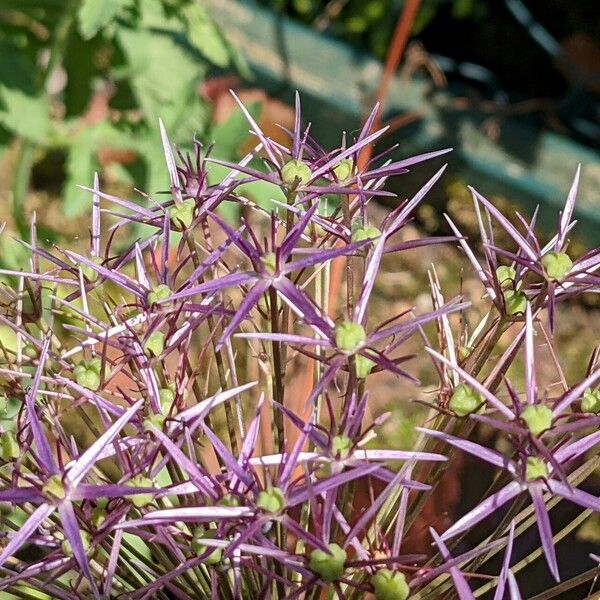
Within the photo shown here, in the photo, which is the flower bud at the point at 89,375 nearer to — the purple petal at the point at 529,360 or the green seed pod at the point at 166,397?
the green seed pod at the point at 166,397

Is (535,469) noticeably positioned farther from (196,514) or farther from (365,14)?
(365,14)

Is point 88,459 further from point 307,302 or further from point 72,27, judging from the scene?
point 72,27

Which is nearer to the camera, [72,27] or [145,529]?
[145,529]

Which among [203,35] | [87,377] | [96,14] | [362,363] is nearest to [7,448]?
[87,377]

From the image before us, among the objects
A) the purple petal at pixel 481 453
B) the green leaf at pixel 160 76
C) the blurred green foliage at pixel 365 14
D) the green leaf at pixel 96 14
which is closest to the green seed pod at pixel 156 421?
the purple petal at pixel 481 453

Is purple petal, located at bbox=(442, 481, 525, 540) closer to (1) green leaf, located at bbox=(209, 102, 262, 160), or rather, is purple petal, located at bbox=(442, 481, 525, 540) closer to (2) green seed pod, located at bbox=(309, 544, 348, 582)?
(2) green seed pod, located at bbox=(309, 544, 348, 582)

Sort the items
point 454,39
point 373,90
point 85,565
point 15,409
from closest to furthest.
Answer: point 85,565 < point 15,409 < point 373,90 < point 454,39

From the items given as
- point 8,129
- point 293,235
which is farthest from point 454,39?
point 293,235

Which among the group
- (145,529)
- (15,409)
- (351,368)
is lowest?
(15,409)
